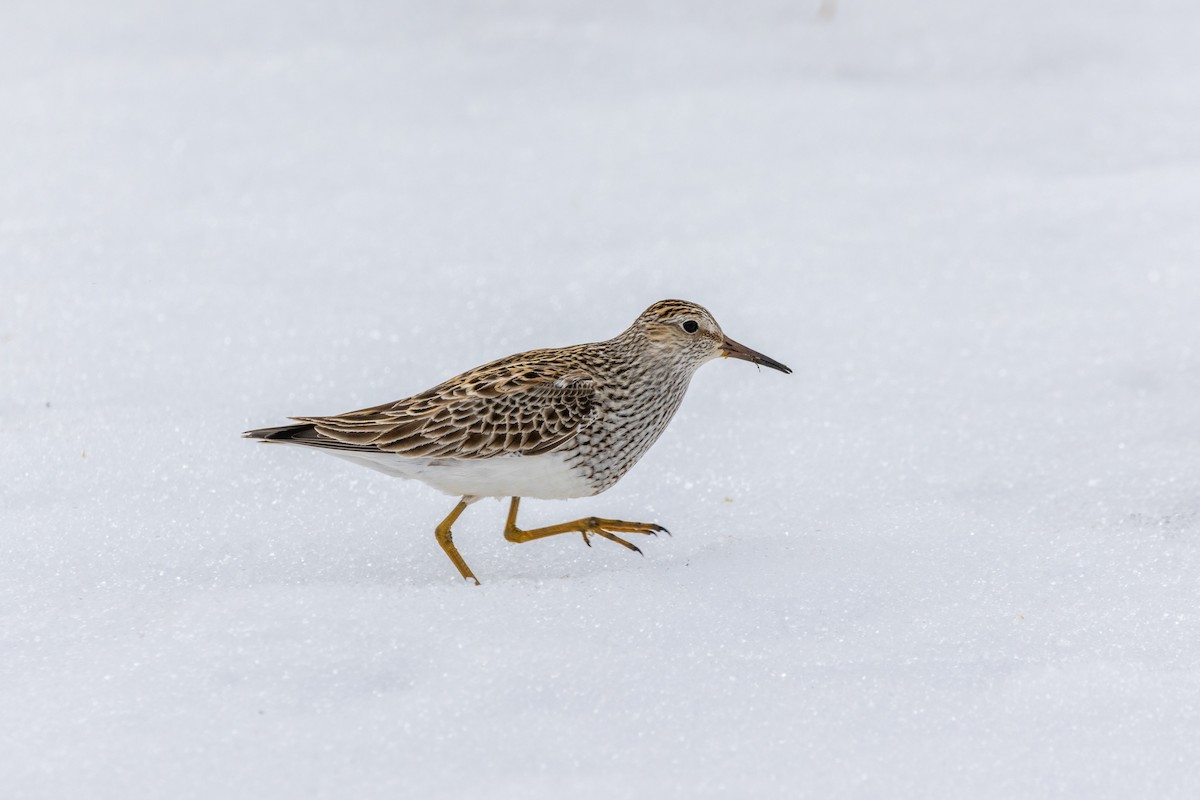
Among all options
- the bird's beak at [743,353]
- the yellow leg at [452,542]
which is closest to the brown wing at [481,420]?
the yellow leg at [452,542]

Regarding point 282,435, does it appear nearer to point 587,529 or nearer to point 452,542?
point 452,542

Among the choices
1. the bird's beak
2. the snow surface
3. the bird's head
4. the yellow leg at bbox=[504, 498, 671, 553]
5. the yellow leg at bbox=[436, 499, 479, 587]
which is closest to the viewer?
the snow surface

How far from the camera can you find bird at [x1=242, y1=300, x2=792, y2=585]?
5312 millimetres

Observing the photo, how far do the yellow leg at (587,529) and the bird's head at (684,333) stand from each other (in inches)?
27.4

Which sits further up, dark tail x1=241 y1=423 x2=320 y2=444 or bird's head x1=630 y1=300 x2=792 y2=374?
bird's head x1=630 y1=300 x2=792 y2=374

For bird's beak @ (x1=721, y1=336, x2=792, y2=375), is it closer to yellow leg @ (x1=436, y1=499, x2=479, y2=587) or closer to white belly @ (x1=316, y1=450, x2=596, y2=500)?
white belly @ (x1=316, y1=450, x2=596, y2=500)

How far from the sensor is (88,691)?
434cm

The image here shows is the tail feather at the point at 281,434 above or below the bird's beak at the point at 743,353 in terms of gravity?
below

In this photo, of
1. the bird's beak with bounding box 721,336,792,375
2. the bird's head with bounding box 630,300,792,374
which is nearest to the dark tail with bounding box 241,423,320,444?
the bird's head with bounding box 630,300,792,374

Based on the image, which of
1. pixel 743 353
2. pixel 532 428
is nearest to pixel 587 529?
pixel 532 428

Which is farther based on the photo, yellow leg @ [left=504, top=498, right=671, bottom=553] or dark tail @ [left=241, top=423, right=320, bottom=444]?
yellow leg @ [left=504, top=498, right=671, bottom=553]

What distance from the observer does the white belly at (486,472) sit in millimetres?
5297

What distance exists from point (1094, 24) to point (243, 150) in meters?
5.82

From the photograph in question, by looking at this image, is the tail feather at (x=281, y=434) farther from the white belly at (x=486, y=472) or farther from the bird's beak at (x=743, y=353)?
the bird's beak at (x=743, y=353)
